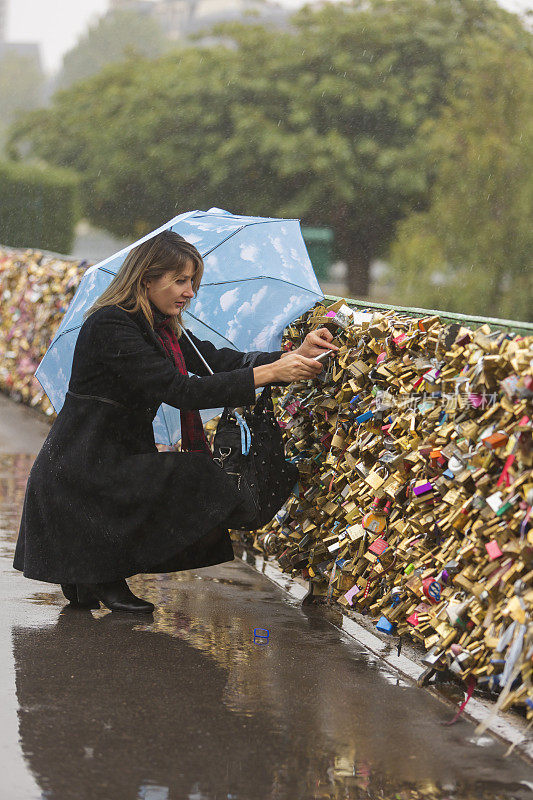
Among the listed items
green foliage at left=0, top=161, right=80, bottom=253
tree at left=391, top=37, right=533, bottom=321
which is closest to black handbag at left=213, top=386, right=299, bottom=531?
tree at left=391, top=37, right=533, bottom=321

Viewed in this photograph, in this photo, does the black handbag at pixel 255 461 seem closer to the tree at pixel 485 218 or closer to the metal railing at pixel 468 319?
the metal railing at pixel 468 319

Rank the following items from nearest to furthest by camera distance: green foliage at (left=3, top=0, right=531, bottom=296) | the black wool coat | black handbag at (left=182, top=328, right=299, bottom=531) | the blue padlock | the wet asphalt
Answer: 1. the wet asphalt
2. the blue padlock
3. the black wool coat
4. black handbag at (left=182, top=328, right=299, bottom=531)
5. green foliage at (left=3, top=0, right=531, bottom=296)

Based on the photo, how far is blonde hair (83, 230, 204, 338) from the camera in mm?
5383

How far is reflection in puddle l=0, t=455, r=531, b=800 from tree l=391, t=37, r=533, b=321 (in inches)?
1211

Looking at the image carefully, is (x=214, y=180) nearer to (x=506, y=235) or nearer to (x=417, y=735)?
(x=506, y=235)

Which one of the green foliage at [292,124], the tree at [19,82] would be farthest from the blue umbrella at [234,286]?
the tree at [19,82]

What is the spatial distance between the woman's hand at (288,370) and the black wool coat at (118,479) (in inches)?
2.2

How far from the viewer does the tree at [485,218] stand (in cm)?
3606

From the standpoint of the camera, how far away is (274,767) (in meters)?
3.89

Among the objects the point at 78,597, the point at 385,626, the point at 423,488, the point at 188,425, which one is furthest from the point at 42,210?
the point at 423,488

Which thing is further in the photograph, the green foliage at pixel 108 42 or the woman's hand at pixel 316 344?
the green foliage at pixel 108 42

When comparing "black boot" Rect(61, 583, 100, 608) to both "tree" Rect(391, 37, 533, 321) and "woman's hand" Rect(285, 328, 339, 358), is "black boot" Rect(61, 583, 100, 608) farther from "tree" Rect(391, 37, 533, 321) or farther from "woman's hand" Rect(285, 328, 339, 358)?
"tree" Rect(391, 37, 533, 321)

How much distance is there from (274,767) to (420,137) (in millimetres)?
47412

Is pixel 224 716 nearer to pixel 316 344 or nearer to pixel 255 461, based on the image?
pixel 255 461
